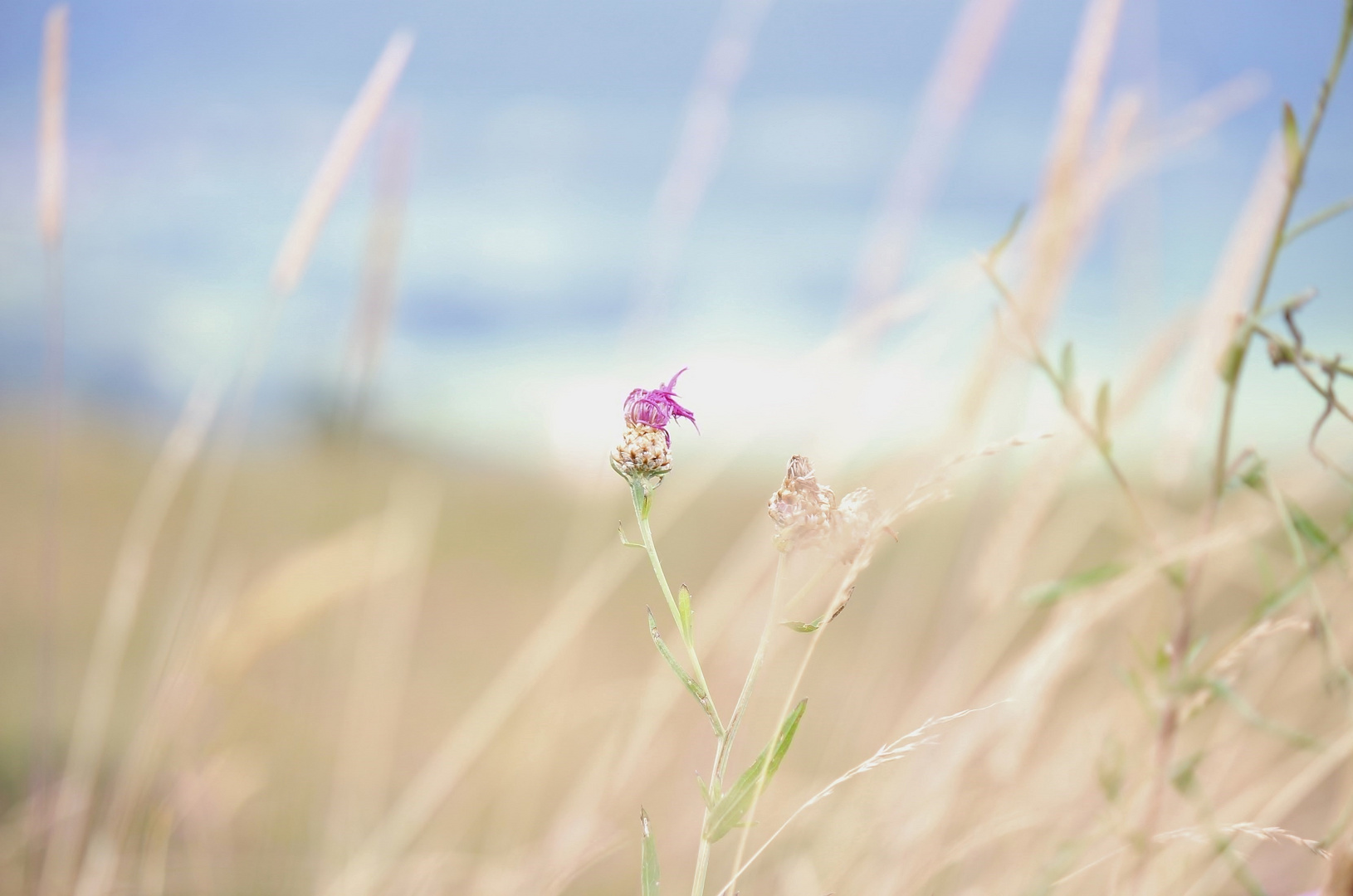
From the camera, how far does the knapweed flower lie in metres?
0.40

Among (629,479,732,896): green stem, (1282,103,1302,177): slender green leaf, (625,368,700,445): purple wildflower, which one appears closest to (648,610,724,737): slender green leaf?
(629,479,732,896): green stem

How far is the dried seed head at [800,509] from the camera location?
373mm

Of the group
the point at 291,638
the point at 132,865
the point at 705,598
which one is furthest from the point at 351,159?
the point at 291,638

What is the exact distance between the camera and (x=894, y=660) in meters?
1.10

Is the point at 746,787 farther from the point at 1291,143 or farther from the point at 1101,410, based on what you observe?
the point at 1291,143

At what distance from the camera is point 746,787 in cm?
36

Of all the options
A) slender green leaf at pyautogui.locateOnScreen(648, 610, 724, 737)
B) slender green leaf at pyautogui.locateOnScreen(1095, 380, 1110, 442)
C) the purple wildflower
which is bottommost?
slender green leaf at pyautogui.locateOnScreen(648, 610, 724, 737)

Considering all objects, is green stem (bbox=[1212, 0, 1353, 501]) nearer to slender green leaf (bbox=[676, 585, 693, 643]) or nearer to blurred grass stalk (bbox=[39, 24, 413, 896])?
slender green leaf (bbox=[676, 585, 693, 643])

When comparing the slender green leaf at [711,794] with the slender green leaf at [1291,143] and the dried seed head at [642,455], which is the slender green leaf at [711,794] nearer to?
the dried seed head at [642,455]

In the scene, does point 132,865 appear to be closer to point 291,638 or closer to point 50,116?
point 291,638

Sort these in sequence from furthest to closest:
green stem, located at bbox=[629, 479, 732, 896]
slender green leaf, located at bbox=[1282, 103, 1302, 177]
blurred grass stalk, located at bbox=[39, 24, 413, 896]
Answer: blurred grass stalk, located at bbox=[39, 24, 413, 896] → slender green leaf, located at bbox=[1282, 103, 1302, 177] → green stem, located at bbox=[629, 479, 732, 896]

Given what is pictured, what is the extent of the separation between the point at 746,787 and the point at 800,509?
124 millimetres

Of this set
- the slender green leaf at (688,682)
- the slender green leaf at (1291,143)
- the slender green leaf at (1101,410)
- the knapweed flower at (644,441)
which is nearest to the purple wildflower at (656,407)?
the knapweed flower at (644,441)

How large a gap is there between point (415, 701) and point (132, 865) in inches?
42.7
